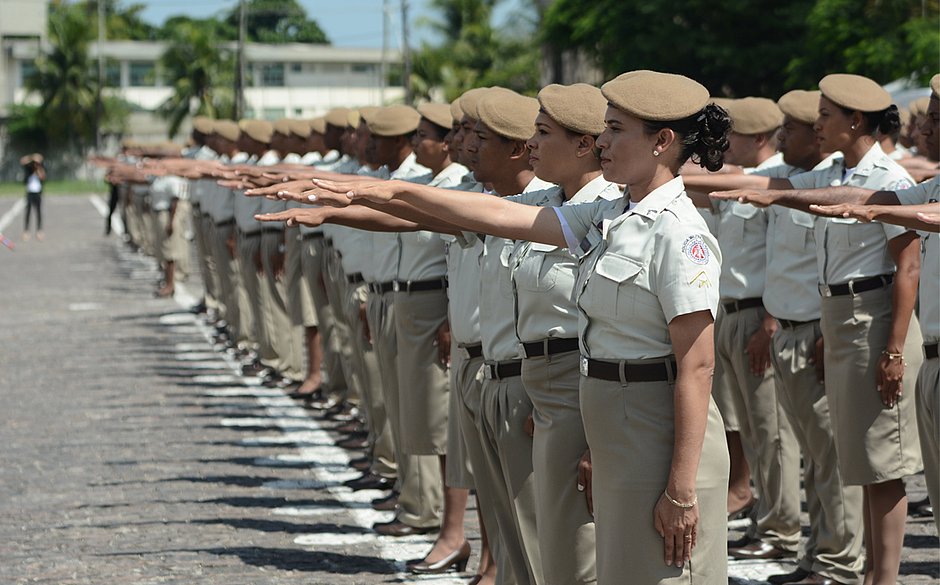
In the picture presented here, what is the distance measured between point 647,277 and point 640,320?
12 cm

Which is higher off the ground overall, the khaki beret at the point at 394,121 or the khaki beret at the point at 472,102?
the khaki beret at the point at 472,102

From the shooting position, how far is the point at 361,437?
418 inches

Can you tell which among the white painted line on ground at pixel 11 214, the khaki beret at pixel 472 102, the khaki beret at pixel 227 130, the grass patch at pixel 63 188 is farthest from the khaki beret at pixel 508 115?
the grass patch at pixel 63 188

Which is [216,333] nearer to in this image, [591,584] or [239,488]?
[239,488]

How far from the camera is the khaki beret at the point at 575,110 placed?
5.09 metres

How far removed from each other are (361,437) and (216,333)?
7.13m

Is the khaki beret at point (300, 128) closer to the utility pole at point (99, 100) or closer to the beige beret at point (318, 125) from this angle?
the beige beret at point (318, 125)

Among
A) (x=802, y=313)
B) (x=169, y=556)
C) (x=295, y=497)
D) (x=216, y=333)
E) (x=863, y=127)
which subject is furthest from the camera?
(x=216, y=333)

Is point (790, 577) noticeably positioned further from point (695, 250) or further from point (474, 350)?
point (695, 250)

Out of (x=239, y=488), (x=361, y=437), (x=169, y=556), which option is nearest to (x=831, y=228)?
(x=169, y=556)

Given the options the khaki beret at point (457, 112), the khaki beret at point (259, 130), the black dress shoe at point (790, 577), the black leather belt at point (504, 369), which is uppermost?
the khaki beret at point (457, 112)

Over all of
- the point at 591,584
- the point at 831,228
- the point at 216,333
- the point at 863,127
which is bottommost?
the point at 216,333

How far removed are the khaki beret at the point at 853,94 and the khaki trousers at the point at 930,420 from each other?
1150mm

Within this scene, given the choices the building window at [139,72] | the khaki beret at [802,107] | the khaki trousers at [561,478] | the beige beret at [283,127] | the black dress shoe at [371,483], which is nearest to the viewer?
the khaki trousers at [561,478]
